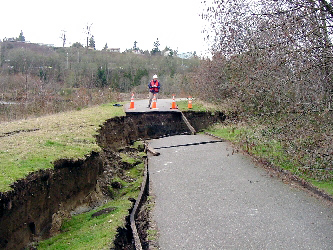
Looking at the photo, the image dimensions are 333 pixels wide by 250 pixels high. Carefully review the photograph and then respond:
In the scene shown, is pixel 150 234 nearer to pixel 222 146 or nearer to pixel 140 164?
pixel 140 164

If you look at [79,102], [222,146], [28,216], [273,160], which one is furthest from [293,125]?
[79,102]

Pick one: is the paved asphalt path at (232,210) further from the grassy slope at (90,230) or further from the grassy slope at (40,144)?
the grassy slope at (40,144)

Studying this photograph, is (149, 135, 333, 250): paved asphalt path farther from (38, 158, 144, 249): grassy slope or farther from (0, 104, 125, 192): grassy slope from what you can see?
(0, 104, 125, 192): grassy slope

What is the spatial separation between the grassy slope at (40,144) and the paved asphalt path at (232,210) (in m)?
2.22

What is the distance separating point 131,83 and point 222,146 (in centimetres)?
3991

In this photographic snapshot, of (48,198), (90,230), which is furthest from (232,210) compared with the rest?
(48,198)

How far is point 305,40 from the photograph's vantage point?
276 inches

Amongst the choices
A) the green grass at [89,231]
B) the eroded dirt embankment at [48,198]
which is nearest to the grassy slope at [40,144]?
the eroded dirt embankment at [48,198]

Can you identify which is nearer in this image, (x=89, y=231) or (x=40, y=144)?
(x=89, y=231)

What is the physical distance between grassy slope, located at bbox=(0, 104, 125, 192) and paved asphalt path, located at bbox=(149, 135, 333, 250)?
7.29 ft

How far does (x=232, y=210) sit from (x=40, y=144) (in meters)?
4.71

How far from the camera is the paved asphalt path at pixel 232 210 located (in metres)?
5.72

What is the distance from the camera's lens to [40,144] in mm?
8195

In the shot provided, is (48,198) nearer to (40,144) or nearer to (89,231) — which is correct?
(89,231)
